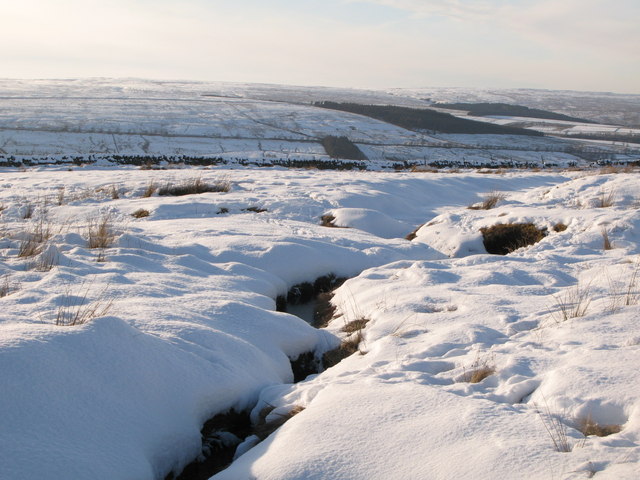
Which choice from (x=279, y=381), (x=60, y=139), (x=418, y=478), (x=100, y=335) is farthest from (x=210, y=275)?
(x=60, y=139)

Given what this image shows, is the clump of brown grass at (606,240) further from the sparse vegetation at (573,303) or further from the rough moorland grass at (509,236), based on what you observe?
the sparse vegetation at (573,303)

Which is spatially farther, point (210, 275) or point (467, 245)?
point (467, 245)

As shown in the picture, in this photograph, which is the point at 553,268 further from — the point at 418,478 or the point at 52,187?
the point at 52,187

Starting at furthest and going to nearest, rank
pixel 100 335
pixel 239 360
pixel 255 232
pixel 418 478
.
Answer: pixel 255 232
pixel 239 360
pixel 100 335
pixel 418 478

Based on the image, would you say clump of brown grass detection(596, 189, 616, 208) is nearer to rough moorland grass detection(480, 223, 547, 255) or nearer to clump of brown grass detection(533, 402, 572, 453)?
rough moorland grass detection(480, 223, 547, 255)

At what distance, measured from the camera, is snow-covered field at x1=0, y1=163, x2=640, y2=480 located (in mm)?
2494

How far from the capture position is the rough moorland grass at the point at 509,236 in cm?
771

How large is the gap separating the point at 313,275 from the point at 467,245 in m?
2.65

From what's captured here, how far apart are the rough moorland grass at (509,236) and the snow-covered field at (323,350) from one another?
0.20 meters

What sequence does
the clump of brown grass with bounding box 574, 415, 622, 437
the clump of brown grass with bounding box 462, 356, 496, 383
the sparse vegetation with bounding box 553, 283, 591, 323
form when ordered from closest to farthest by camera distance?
1. the clump of brown grass with bounding box 574, 415, 622, 437
2. the clump of brown grass with bounding box 462, 356, 496, 383
3. the sparse vegetation with bounding box 553, 283, 591, 323

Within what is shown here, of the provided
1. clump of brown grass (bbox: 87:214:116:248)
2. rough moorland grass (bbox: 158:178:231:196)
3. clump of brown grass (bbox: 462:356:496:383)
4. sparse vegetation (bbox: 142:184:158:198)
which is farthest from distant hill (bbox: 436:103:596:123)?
clump of brown grass (bbox: 462:356:496:383)

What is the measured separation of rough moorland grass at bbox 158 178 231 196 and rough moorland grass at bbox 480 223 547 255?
591 cm

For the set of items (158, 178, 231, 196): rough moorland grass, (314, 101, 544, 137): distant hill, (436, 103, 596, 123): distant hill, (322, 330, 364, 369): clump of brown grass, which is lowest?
(322, 330, 364, 369): clump of brown grass

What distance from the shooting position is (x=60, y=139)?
3397 cm
